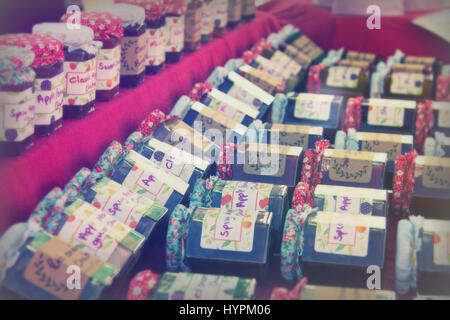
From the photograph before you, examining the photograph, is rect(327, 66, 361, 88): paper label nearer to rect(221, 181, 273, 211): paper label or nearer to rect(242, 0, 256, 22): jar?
rect(242, 0, 256, 22): jar

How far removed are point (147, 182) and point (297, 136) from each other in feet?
2.41

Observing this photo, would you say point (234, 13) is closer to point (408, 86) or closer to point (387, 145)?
point (408, 86)

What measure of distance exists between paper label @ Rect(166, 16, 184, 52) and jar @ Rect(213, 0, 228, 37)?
575 millimetres

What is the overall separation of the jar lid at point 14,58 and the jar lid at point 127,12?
647mm

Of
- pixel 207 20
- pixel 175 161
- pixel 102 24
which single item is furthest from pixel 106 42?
pixel 207 20

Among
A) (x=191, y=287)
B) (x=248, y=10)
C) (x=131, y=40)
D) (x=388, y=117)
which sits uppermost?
(x=248, y=10)

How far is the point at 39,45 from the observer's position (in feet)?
5.24

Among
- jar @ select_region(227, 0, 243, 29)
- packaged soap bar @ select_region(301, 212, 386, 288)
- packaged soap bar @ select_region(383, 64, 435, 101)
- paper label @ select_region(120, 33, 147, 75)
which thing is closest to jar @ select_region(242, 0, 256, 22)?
jar @ select_region(227, 0, 243, 29)

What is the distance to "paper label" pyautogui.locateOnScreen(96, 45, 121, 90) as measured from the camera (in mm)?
1982

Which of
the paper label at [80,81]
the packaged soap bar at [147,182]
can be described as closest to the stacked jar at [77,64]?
the paper label at [80,81]

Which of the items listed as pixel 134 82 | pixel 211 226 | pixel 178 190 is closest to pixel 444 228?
pixel 211 226

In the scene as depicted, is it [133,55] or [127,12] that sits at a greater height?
[127,12]

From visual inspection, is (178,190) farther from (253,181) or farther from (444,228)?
(444,228)
